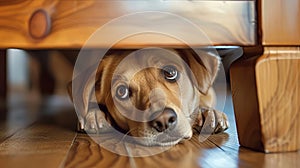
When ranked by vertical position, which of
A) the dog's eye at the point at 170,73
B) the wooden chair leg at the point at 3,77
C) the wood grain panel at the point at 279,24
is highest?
the wood grain panel at the point at 279,24

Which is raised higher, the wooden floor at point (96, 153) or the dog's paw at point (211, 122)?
the wooden floor at point (96, 153)

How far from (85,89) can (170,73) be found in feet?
1.03

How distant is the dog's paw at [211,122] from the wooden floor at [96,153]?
4 cm

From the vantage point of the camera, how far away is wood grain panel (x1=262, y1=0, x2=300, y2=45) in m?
1.01

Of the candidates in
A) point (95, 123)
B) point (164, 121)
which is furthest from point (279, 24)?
point (95, 123)

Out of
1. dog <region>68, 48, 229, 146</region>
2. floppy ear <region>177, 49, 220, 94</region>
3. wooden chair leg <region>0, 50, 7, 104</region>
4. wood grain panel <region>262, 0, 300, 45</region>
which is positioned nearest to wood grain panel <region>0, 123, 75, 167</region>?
dog <region>68, 48, 229, 146</region>

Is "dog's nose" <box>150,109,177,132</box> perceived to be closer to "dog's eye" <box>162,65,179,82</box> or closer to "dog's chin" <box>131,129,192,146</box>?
"dog's chin" <box>131,129,192,146</box>

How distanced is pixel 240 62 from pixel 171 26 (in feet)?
0.76

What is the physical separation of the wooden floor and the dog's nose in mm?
65

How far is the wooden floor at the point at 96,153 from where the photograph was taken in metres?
0.94

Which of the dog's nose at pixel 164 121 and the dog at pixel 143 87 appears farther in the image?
the dog at pixel 143 87

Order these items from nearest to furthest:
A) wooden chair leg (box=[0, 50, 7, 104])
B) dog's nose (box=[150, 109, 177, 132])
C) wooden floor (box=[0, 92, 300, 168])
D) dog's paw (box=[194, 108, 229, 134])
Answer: wooden floor (box=[0, 92, 300, 168]) → dog's nose (box=[150, 109, 177, 132]) → dog's paw (box=[194, 108, 229, 134]) → wooden chair leg (box=[0, 50, 7, 104])

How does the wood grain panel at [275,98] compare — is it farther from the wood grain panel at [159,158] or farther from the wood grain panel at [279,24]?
the wood grain panel at [159,158]

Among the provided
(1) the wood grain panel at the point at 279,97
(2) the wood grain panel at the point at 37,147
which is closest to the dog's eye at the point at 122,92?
(2) the wood grain panel at the point at 37,147
